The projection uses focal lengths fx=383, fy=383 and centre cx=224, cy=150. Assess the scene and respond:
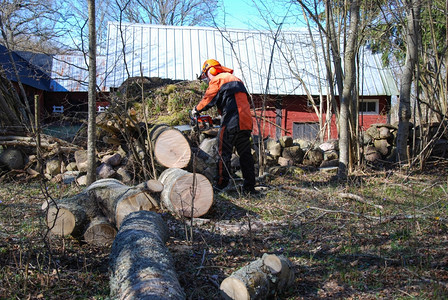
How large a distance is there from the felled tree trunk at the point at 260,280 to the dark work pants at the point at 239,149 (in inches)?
129

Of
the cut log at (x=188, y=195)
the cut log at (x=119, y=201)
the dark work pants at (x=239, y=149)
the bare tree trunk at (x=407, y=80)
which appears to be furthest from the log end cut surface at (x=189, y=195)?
the bare tree trunk at (x=407, y=80)

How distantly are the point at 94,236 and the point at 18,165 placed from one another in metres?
4.38

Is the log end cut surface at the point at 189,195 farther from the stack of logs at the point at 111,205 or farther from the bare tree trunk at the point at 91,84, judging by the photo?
the bare tree trunk at the point at 91,84

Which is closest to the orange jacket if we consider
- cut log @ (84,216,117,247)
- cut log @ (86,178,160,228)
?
cut log @ (86,178,160,228)

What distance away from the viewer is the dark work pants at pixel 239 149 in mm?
6418

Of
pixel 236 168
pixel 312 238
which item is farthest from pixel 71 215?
pixel 236 168

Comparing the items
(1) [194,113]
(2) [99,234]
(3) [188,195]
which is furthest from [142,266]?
(1) [194,113]

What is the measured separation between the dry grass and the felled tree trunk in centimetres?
11

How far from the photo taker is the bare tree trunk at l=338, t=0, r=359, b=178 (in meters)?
7.16

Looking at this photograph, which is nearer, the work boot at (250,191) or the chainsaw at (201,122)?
the work boot at (250,191)

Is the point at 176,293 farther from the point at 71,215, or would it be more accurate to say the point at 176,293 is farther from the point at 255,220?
the point at 255,220

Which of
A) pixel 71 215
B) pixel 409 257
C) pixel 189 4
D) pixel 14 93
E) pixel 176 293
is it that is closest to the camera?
pixel 176 293

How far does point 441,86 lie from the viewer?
8.74 meters

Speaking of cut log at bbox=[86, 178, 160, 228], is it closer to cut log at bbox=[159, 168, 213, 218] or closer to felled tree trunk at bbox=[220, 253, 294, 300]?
cut log at bbox=[159, 168, 213, 218]
